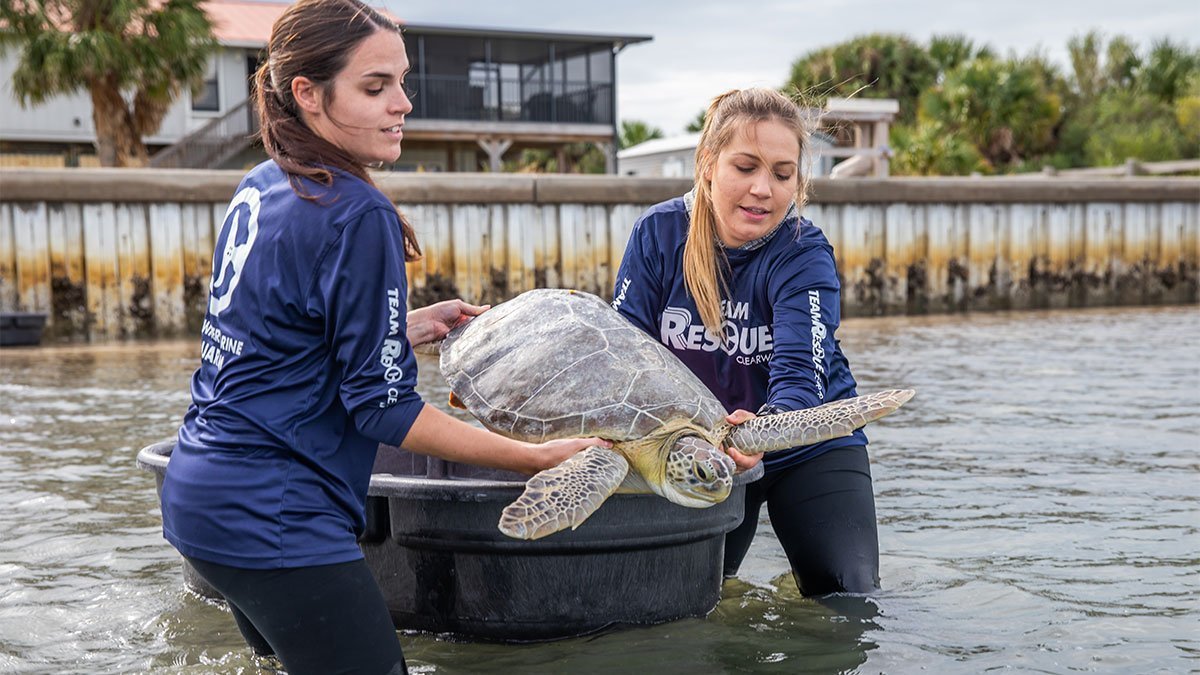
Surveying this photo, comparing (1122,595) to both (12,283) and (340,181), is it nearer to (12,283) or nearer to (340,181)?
(340,181)

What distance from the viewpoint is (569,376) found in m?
4.11

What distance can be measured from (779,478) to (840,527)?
28 cm

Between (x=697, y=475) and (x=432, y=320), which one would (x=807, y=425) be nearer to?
(x=697, y=475)

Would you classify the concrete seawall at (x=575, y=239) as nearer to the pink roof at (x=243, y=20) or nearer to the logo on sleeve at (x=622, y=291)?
the logo on sleeve at (x=622, y=291)

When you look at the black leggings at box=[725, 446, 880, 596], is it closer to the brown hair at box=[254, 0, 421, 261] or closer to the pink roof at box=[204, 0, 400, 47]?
the brown hair at box=[254, 0, 421, 261]

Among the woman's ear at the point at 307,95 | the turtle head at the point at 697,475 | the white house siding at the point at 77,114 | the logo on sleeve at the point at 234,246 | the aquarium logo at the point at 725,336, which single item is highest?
the white house siding at the point at 77,114

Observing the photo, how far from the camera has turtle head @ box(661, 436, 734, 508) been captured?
12.0 ft

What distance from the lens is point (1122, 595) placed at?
181 inches

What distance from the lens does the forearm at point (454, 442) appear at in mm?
2824

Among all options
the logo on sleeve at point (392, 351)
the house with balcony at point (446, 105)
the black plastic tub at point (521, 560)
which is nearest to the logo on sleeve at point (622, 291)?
the black plastic tub at point (521, 560)

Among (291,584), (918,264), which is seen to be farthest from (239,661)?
(918,264)

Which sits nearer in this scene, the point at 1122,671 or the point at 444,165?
the point at 1122,671

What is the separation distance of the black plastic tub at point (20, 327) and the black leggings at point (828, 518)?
1163 centimetres

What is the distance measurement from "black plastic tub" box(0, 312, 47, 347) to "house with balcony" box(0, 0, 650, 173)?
1633 cm
